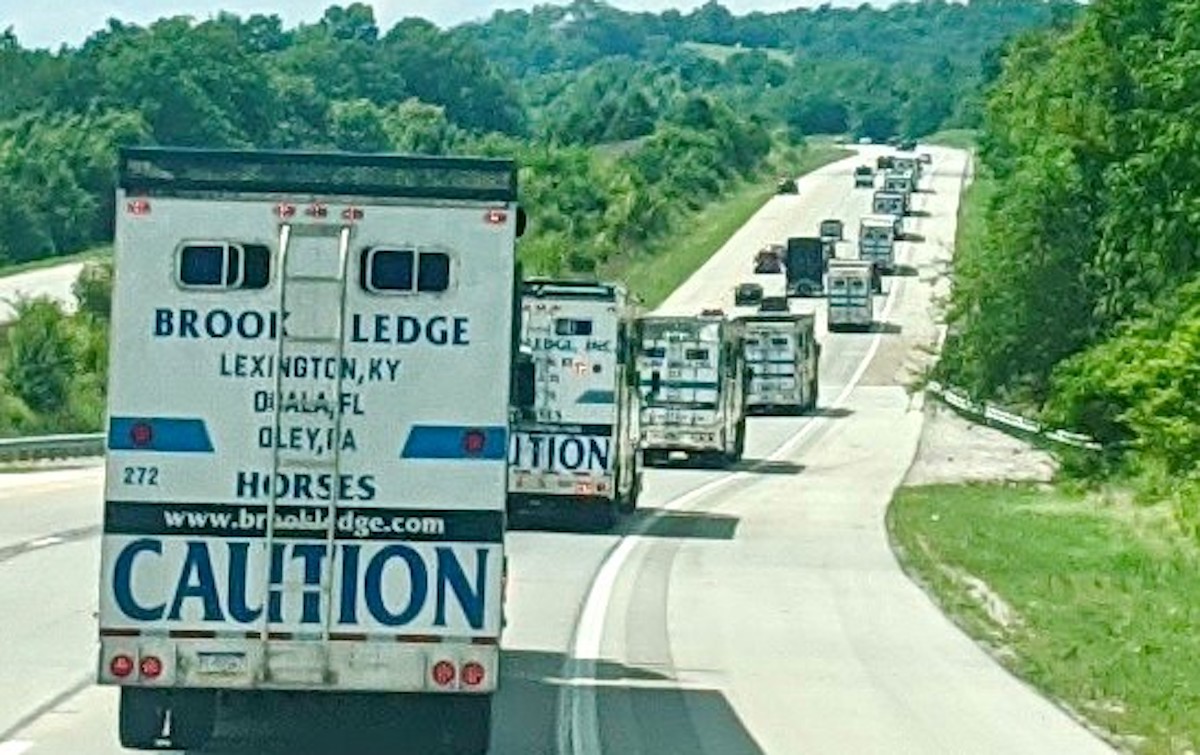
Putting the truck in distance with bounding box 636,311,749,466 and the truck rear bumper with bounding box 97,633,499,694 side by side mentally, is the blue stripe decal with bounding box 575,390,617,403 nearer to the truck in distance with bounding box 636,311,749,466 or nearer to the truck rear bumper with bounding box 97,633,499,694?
the truck in distance with bounding box 636,311,749,466

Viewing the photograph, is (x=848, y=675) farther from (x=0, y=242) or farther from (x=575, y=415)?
(x=0, y=242)

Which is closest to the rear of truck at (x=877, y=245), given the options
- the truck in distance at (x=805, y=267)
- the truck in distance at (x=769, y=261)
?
the truck in distance at (x=769, y=261)

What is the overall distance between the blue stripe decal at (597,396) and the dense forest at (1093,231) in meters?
13.1

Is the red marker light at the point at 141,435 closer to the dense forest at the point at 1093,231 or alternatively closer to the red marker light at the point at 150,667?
the red marker light at the point at 150,667

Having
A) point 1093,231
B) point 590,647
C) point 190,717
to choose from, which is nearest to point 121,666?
point 190,717

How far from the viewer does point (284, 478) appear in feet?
47.4

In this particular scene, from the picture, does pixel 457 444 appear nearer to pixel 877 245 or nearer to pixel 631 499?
pixel 631 499

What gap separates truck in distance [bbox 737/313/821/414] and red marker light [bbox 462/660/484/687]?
57012mm

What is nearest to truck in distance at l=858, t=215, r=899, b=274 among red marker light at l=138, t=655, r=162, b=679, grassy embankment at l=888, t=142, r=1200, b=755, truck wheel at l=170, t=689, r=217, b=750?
grassy embankment at l=888, t=142, r=1200, b=755

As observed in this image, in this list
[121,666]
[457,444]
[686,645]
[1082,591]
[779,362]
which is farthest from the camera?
[779,362]

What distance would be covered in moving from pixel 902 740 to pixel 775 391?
188ft

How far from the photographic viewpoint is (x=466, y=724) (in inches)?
589

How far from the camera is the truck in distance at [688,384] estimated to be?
52219mm

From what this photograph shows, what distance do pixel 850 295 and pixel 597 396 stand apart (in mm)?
68438
